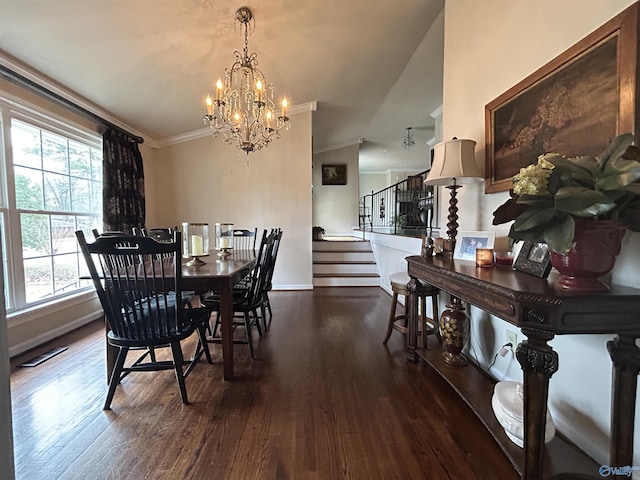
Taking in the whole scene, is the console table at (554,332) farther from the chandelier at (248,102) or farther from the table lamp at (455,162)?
the chandelier at (248,102)

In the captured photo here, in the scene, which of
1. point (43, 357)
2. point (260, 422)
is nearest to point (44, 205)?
point (43, 357)

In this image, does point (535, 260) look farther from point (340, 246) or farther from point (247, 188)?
point (340, 246)

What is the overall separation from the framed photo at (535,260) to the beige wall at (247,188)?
3.75 m

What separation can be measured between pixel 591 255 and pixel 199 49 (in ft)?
11.7

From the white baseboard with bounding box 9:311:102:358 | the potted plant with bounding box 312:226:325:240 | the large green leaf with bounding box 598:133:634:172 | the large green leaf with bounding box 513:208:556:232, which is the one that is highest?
the large green leaf with bounding box 598:133:634:172

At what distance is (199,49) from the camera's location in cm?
303

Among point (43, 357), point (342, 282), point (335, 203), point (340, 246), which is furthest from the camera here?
point (335, 203)

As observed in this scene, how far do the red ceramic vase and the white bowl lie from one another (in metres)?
0.63

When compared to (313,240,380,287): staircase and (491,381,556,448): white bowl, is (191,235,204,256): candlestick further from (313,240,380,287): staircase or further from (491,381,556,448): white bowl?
(313,240,380,287): staircase

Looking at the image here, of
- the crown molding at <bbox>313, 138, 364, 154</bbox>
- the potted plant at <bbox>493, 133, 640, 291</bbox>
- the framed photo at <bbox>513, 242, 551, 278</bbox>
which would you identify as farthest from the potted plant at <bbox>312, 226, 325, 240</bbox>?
the potted plant at <bbox>493, 133, 640, 291</bbox>

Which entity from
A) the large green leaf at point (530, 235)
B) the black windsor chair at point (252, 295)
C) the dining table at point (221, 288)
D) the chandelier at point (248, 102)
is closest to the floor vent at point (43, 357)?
the dining table at point (221, 288)

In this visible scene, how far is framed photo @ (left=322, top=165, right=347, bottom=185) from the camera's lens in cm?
812

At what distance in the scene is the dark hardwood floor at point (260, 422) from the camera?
1365 mm

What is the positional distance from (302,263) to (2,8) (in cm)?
407
